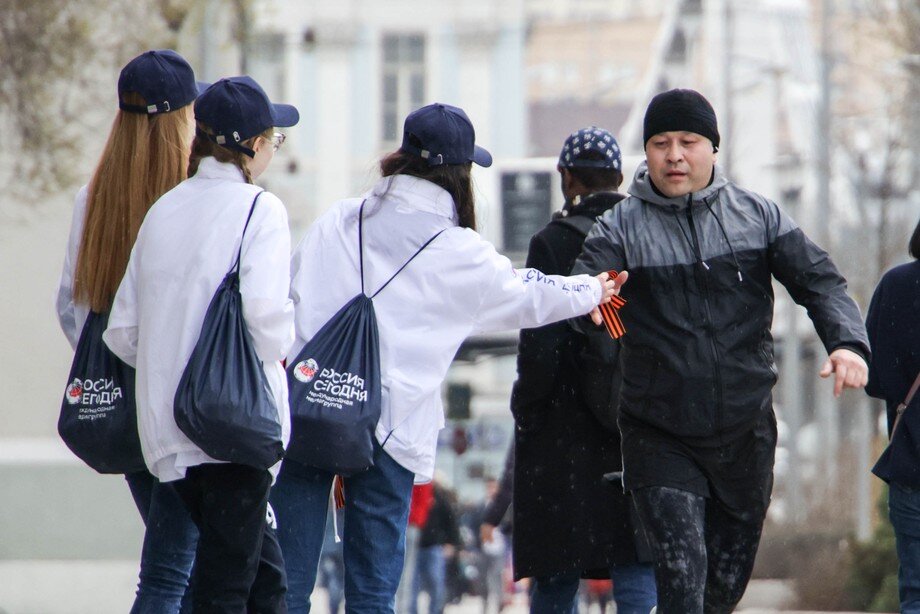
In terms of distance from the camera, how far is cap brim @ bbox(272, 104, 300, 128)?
5.18 meters

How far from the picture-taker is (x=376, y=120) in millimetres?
38719

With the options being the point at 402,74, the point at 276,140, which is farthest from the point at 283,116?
the point at 402,74

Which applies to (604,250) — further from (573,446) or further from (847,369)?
(573,446)

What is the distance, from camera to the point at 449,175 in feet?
18.0

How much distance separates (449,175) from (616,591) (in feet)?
5.84

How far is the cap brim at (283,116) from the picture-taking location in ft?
17.0

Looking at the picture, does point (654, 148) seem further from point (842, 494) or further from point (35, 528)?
point (842, 494)

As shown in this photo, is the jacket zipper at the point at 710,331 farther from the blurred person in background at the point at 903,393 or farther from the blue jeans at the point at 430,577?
the blue jeans at the point at 430,577

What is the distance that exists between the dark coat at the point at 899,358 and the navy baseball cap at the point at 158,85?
9.11ft

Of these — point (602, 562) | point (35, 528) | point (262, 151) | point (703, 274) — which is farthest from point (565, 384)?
point (35, 528)

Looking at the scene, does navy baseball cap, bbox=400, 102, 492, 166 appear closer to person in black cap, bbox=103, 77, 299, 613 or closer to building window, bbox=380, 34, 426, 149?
person in black cap, bbox=103, 77, 299, 613

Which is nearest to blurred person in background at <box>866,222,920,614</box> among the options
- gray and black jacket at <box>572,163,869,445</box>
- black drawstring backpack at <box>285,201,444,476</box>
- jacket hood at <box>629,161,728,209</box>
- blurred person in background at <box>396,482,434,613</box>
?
gray and black jacket at <box>572,163,869,445</box>

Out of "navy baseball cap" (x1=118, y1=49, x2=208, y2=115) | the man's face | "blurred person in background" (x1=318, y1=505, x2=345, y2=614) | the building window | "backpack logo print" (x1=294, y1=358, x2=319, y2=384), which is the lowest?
"blurred person in background" (x1=318, y1=505, x2=345, y2=614)

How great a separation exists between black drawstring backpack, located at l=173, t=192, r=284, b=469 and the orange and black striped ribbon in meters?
1.23
